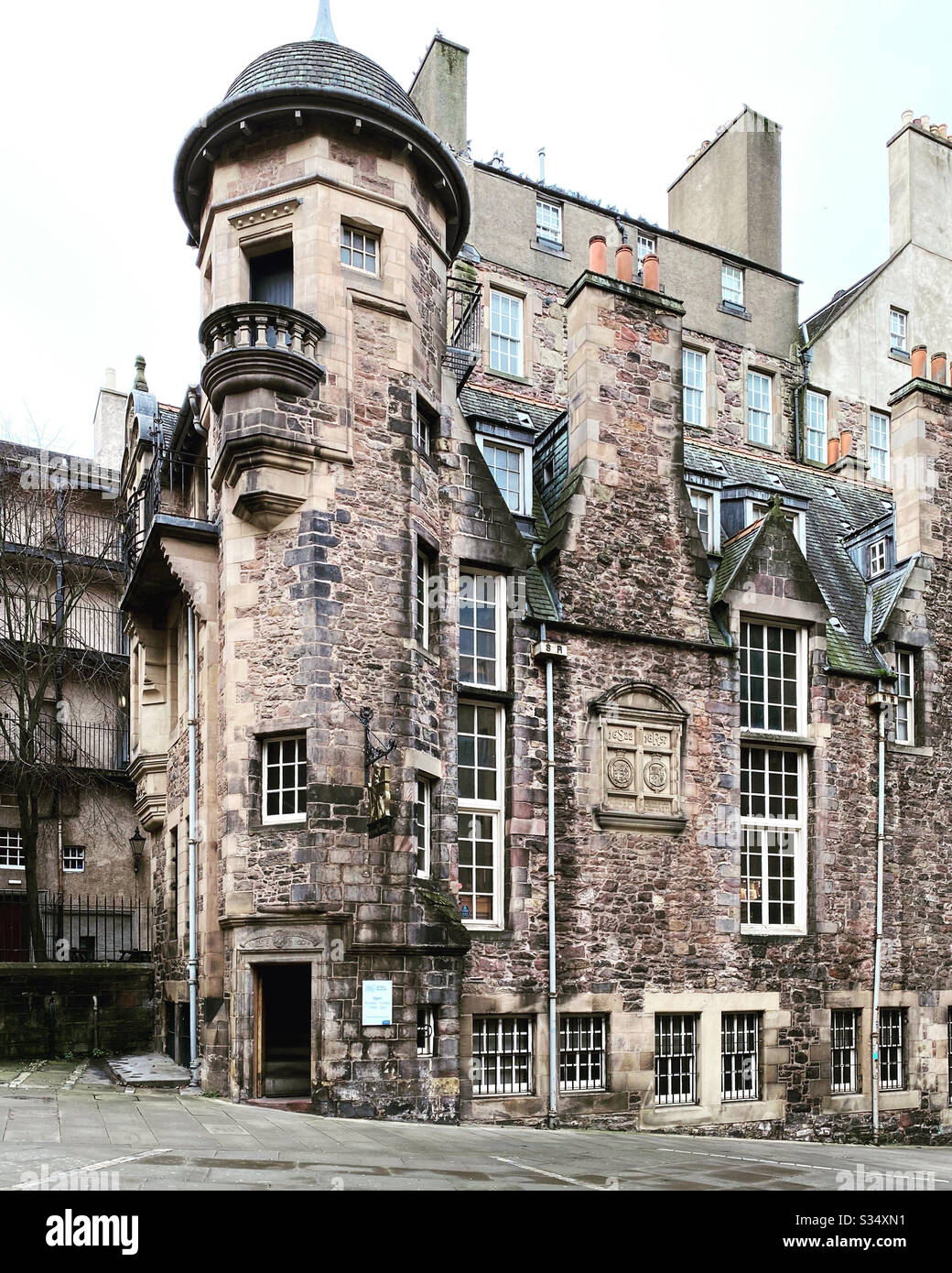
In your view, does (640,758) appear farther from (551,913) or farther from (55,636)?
(55,636)

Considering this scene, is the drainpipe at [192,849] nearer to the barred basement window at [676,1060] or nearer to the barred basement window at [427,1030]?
the barred basement window at [427,1030]

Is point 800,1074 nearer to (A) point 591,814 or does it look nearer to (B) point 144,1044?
(A) point 591,814

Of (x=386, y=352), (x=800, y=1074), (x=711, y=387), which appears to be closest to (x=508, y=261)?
(x=711, y=387)

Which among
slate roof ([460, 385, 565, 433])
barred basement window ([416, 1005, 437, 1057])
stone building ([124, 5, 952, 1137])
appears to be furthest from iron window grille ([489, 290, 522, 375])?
barred basement window ([416, 1005, 437, 1057])

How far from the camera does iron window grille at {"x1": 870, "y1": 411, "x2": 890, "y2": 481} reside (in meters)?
34.7

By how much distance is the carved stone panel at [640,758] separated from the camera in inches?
771

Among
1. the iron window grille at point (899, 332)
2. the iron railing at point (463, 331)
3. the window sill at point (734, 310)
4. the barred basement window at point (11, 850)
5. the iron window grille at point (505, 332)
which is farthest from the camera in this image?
the iron window grille at point (899, 332)

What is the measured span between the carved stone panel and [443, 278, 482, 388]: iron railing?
5.73 m

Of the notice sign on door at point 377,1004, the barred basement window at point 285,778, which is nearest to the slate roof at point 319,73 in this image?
the barred basement window at point 285,778

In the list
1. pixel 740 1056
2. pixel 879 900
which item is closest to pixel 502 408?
pixel 879 900

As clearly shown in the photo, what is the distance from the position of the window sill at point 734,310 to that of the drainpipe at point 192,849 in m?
18.9

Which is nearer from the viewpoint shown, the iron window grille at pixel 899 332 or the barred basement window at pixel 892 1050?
the barred basement window at pixel 892 1050

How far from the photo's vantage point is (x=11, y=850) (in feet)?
93.3

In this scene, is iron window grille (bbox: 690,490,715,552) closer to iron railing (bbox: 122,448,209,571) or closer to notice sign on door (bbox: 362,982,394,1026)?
iron railing (bbox: 122,448,209,571)
